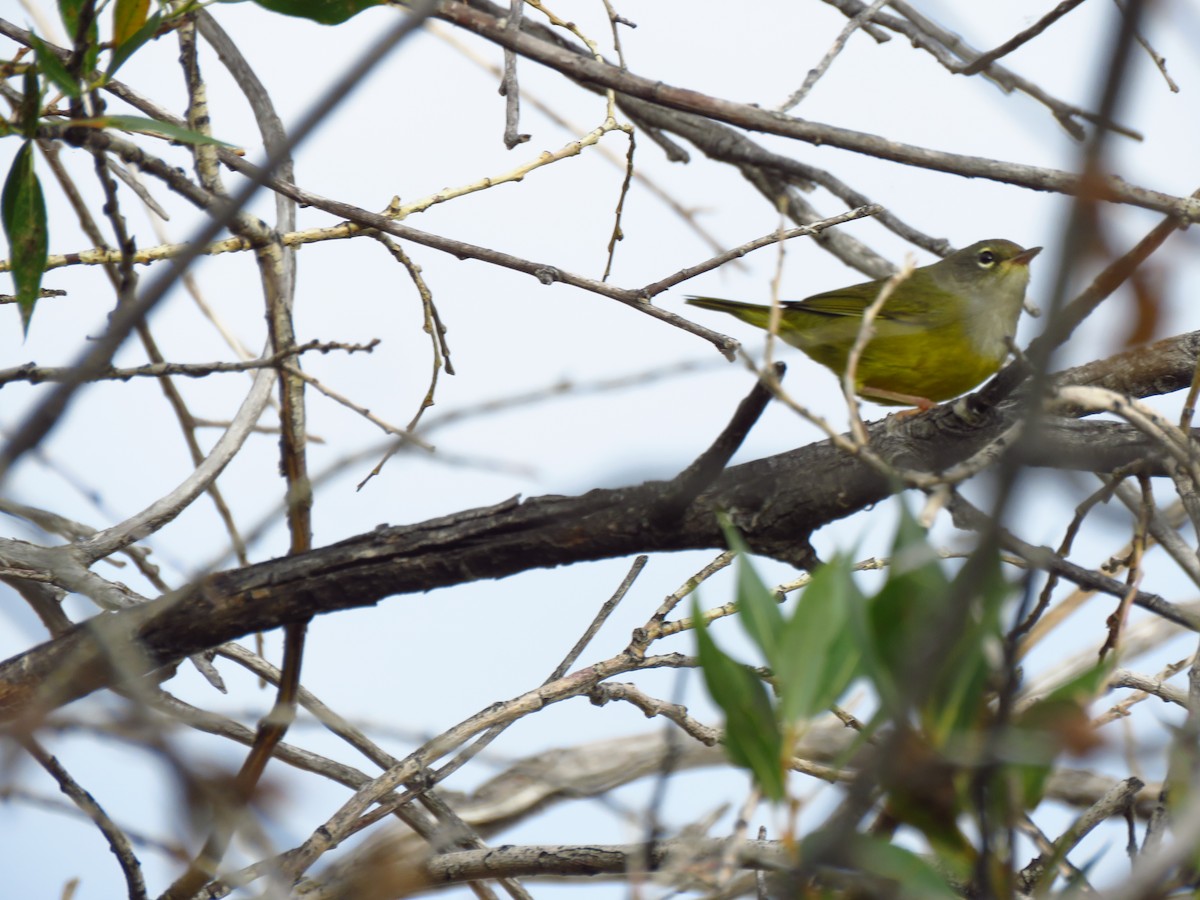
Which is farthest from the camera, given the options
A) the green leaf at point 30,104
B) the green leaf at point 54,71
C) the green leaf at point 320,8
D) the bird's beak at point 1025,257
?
the bird's beak at point 1025,257

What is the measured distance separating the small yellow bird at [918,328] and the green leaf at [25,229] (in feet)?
8.90

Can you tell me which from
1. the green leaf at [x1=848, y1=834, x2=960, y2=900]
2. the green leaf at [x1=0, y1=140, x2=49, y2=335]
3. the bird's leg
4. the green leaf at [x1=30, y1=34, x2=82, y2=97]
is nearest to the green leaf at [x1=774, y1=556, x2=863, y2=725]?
the green leaf at [x1=848, y1=834, x2=960, y2=900]

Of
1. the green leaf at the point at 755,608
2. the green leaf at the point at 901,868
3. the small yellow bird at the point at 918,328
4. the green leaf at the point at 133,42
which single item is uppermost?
the small yellow bird at the point at 918,328

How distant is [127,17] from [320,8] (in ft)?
1.07

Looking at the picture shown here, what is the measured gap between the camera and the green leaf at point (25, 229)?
2156mm

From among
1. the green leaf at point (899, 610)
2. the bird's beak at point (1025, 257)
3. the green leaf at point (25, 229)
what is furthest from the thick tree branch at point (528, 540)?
the bird's beak at point (1025, 257)

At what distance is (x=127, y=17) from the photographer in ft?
6.46

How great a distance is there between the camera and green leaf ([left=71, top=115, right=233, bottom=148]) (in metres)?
1.88

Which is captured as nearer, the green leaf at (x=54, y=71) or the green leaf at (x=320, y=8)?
the green leaf at (x=54, y=71)

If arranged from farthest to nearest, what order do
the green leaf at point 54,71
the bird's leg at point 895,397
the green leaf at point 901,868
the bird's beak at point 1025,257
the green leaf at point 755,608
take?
1. the bird's beak at point 1025,257
2. the bird's leg at point 895,397
3. the green leaf at point 54,71
4. the green leaf at point 755,608
5. the green leaf at point 901,868

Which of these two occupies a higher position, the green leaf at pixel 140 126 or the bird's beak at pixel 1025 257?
the bird's beak at pixel 1025 257

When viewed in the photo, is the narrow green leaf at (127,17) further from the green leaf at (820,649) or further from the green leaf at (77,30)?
the green leaf at (820,649)

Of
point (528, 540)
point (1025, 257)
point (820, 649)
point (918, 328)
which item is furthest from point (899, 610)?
point (1025, 257)

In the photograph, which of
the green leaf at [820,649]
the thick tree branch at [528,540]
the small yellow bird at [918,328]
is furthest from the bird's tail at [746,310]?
the green leaf at [820,649]
